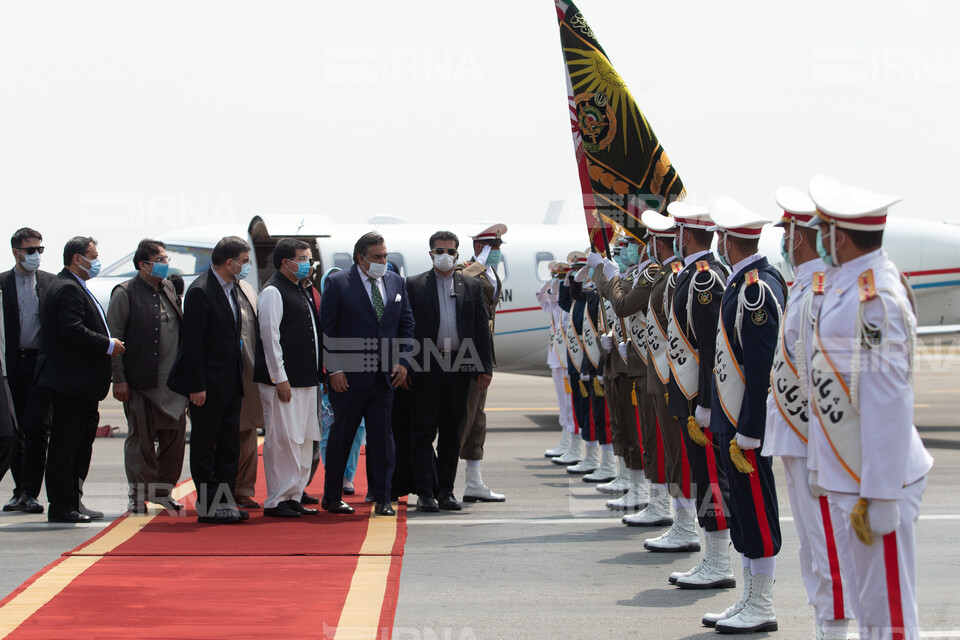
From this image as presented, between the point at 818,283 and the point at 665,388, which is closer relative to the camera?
the point at 818,283

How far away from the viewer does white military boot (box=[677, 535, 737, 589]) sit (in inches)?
245

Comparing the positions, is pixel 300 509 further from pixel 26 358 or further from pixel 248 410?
pixel 26 358

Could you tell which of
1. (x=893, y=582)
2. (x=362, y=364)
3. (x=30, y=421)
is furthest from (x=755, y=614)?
(x=30, y=421)

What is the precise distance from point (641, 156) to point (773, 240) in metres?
9.60

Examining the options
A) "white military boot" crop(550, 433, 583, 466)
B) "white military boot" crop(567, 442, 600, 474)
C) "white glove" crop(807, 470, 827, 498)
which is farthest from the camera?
"white military boot" crop(550, 433, 583, 466)

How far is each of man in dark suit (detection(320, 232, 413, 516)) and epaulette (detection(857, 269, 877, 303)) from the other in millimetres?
4980

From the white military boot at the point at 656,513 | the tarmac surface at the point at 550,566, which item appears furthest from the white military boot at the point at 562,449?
the white military boot at the point at 656,513

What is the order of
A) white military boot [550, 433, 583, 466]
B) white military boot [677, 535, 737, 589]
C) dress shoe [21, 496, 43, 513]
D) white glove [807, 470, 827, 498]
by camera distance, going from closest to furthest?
white glove [807, 470, 827, 498]
white military boot [677, 535, 737, 589]
dress shoe [21, 496, 43, 513]
white military boot [550, 433, 583, 466]

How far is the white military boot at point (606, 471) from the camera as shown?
1076cm

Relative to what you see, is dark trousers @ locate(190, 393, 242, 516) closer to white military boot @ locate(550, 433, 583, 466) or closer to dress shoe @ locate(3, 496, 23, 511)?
dress shoe @ locate(3, 496, 23, 511)

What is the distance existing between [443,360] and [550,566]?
259 centimetres

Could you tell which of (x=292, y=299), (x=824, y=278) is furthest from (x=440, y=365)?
(x=824, y=278)

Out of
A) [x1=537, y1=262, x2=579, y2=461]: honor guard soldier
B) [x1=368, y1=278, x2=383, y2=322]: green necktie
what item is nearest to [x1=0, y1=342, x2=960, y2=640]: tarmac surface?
[x1=537, y1=262, x2=579, y2=461]: honor guard soldier

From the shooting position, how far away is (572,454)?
12.3 metres
